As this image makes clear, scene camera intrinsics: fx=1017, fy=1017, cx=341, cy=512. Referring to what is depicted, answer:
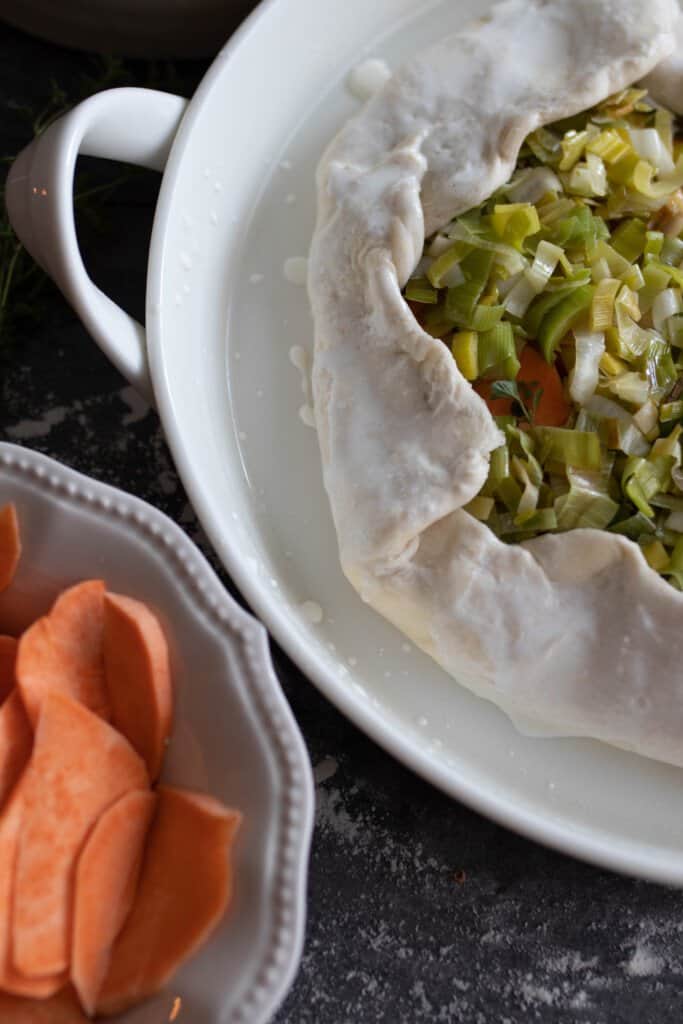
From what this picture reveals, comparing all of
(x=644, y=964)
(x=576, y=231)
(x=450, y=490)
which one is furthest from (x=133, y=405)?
(x=644, y=964)

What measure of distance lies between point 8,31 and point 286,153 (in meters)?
0.56

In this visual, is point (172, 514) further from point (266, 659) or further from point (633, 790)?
point (633, 790)

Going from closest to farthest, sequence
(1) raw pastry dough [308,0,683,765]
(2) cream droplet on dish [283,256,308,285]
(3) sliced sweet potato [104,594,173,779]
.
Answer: (3) sliced sweet potato [104,594,173,779] → (1) raw pastry dough [308,0,683,765] → (2) cream droplet on dish [283,256,308,285]

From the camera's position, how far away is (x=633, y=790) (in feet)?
4.11

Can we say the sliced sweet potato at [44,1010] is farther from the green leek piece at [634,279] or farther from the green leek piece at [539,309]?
the green leek piece at [634,279]

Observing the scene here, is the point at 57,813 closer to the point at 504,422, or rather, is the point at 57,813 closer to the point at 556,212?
the point at 504,422

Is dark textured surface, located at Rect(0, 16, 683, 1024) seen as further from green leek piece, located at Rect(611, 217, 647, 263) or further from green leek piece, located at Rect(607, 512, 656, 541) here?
green leek piece, located at Rect(611, 217, 647, 263)

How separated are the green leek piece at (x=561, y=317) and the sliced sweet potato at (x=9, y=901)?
787mm

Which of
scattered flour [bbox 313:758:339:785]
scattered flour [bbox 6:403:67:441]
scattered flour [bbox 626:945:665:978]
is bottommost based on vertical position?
scattered flour [bbox 626:945:665:978]

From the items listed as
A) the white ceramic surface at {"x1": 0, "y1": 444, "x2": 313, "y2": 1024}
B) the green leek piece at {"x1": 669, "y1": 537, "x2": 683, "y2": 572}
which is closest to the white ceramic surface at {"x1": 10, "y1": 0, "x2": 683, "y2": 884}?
the white ceramic surface at {"x1": 0, "y1": 444, "x2": 313, "y2": 1024}

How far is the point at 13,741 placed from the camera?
39.4 inches

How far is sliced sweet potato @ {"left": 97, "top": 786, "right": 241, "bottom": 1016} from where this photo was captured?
974 millimetres

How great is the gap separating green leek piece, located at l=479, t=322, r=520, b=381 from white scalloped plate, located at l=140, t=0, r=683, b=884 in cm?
25

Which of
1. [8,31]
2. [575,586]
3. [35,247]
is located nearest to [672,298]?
[575,586]
